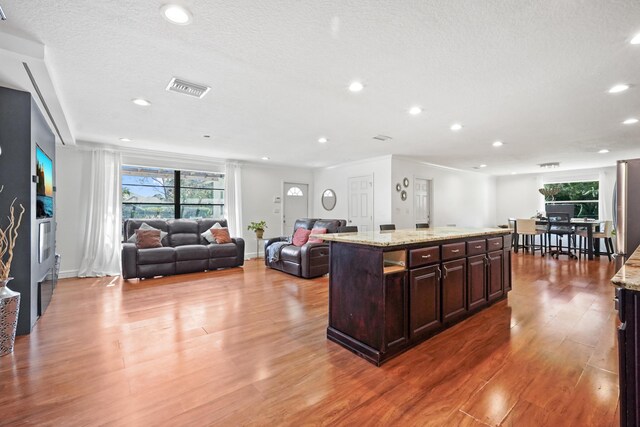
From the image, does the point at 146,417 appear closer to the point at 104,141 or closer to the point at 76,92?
the point at 76,92

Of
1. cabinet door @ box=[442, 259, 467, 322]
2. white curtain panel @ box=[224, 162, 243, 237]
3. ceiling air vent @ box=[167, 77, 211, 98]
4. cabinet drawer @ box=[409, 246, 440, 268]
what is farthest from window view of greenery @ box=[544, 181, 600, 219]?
ceiling air vent @ box=[167, 77, 211, 98]

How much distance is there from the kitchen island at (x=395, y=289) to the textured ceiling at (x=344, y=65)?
146cm

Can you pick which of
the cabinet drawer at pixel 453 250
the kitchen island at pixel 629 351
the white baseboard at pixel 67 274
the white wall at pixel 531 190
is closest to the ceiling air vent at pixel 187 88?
the cabinet drawer at pixel 453 250

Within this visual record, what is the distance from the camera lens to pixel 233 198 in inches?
270

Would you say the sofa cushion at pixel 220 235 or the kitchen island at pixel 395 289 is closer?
the kitchen island at pixel 395 289

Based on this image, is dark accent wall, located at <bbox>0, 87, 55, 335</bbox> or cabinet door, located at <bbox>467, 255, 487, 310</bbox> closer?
dark accent wall, located at <bbox>0, 87, 55, 335</bbox>

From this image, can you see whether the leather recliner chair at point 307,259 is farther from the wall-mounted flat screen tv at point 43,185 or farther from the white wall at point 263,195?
the wall-mounted flat screen tv at point 43,185

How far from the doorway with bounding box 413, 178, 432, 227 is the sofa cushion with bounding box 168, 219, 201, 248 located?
16.5ft

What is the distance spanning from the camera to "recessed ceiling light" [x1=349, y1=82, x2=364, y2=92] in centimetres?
280

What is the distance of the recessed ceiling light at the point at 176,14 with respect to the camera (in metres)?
1.74

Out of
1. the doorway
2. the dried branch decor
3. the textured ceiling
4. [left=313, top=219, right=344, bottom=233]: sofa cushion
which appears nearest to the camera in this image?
the textured ceiling

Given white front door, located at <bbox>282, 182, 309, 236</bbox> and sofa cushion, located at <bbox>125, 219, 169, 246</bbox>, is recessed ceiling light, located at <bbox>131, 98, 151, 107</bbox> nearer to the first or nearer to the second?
sofa cushion, located at <bbox>125, 219, 169, 246</bbox>

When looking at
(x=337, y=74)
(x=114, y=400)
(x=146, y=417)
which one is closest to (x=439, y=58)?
(x=337, y=74)

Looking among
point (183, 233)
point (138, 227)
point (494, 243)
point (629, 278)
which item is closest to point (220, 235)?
point (183, 233)
